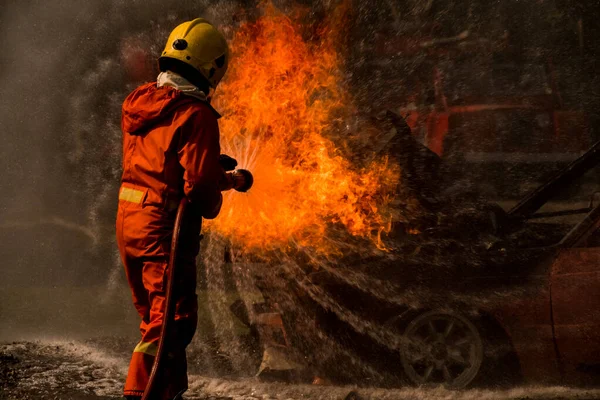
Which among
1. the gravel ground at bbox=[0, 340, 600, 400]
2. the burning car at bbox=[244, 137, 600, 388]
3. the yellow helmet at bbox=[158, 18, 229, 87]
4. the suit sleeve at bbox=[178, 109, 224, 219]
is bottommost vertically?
the gravel ground at bbox=[0, 340, 600, 400]

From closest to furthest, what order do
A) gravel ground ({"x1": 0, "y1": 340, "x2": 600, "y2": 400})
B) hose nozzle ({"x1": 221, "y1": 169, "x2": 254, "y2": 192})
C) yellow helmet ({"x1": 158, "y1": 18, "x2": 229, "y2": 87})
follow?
yellow helmet ({"x1": 158, "y1": 18, "x2": 229, "y2": 87}), hose nozzle ({"x1": 221, "y1": 169, "x2": 254, "y2": 192}), gravel ground ({"x1": 0, "y1": 340, "x2": 600, "y2": 400})

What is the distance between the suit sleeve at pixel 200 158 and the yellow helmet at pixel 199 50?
0.29m

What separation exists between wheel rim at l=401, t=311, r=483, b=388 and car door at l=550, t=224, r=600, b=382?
1.82 feet

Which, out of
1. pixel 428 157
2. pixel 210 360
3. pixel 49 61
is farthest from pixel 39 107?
pixel 428 157

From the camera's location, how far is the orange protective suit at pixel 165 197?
12.1 ft

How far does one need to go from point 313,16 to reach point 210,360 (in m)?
5.00

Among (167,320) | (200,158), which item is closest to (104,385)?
(167,320)

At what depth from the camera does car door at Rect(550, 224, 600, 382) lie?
4.54 m

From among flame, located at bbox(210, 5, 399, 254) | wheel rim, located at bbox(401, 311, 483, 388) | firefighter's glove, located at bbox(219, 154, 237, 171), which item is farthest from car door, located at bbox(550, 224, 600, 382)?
firefighter's glove, located at bbox(219, 154, 237, 171)

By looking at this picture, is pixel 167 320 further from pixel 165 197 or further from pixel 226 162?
pixel 226 162

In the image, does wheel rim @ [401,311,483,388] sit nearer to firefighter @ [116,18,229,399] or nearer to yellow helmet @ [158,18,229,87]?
firefighter @ [116,18,229,399]

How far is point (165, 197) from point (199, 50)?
0.80 meters

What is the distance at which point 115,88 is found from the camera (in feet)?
39.5

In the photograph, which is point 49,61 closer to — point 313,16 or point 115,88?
Answer: point 115,88
